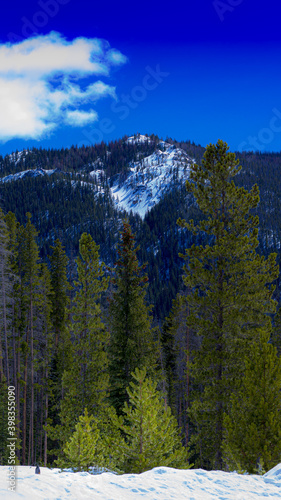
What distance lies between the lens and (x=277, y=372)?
8.87 meters

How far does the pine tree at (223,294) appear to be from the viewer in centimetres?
1236

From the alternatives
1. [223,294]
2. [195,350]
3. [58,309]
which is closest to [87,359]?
[195,350]

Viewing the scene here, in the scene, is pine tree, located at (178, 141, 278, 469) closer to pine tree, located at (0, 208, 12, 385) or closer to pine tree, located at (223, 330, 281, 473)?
pine tree, located at (223, 330, 281, 473)

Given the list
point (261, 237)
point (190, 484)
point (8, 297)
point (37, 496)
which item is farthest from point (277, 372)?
point (261, 237)

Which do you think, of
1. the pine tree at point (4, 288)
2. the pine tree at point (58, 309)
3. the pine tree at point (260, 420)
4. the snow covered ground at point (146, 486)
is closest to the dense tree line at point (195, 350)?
the pine tree at point (260, 420)

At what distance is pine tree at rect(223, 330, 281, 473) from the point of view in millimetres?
8539

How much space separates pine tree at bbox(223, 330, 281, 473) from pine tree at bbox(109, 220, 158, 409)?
27.5 feet

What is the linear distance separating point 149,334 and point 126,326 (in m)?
1.24

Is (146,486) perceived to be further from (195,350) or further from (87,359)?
(87,359)

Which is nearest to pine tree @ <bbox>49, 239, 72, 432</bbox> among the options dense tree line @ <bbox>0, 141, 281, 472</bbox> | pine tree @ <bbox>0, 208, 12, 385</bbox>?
dense tree line @ <bbox>0, 141, 281, 472</bbox>

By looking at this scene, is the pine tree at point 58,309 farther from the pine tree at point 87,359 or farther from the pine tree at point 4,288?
the pine tree at point 87,359

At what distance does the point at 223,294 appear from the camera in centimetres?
1250

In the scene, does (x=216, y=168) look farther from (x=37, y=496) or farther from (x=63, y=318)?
(x=63, y=318)

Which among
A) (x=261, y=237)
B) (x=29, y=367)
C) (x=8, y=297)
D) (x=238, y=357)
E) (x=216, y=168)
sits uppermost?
(x=261, y=237)
